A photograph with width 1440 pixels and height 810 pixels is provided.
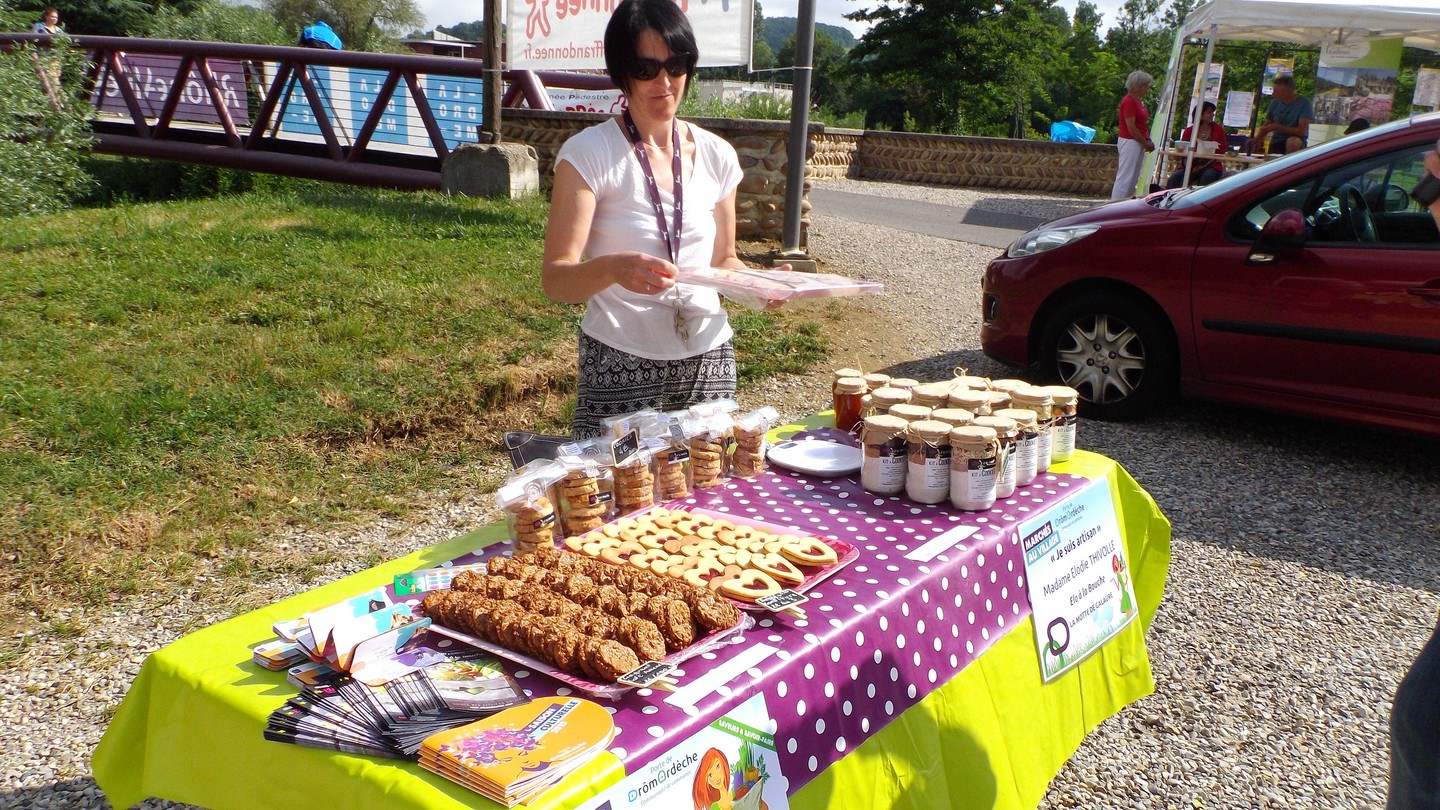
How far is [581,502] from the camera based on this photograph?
2268 millimetres

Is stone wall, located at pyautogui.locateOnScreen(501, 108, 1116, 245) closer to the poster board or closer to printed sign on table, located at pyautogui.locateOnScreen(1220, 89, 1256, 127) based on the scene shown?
printed sign on table, located at pyautogui.locateOnScreen(1220, 89, 1256, 127)

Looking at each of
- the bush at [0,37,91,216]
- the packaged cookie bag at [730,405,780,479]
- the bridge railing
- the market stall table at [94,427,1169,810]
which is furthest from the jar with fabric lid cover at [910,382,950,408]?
the bush at [0,37,91,216]

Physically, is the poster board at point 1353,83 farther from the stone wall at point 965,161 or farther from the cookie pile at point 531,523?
the cookie pile at point 531,523

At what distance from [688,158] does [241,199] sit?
9868 millimetres

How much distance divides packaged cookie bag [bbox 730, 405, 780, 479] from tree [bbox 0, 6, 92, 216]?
11031 mm

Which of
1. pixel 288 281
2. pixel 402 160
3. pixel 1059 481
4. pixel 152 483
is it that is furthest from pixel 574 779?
pixel 402 160

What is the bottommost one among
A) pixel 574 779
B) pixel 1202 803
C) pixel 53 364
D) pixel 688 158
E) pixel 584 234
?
pixel 1202 803

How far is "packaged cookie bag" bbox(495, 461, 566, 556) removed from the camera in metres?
2.12

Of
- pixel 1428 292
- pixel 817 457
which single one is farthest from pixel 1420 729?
pixel 1428 292

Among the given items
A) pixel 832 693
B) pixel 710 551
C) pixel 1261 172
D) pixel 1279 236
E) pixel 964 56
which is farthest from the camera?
pixel 964 56

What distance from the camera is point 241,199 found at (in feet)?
36.2

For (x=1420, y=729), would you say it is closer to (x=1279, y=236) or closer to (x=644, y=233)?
(x=644, y=233)

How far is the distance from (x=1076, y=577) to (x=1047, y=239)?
4043mm

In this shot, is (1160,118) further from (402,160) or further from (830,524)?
(830,524)
